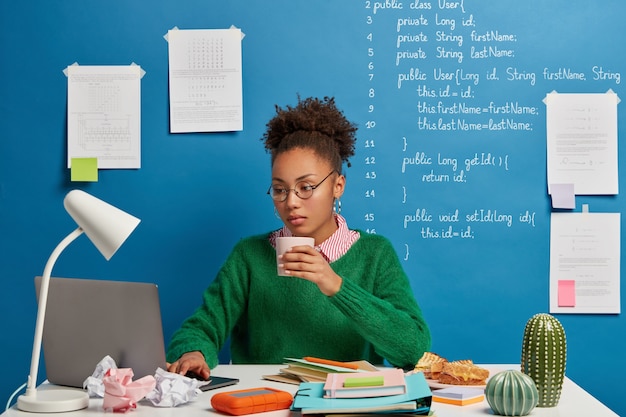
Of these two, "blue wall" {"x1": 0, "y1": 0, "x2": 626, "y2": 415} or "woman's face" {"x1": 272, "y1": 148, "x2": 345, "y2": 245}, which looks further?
"blue wall" {"x1": 0, "y1": 0, "x2": 626, "y2": 415}

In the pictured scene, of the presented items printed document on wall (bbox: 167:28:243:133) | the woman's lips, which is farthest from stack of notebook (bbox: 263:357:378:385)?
printed document on wall (bbox: 167:28:243:133)

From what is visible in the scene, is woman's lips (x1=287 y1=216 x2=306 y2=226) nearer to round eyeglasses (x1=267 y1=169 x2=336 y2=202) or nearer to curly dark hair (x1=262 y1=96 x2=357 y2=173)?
round eyeglasses (x1=267 y1=169 x2=336 y2=202)

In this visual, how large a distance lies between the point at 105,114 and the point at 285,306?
1.10m

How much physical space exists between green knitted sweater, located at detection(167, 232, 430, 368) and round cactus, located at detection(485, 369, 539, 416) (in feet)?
2.12

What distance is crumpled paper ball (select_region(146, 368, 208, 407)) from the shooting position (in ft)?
5.32

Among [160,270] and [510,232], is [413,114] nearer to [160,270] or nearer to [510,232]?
[510,232]

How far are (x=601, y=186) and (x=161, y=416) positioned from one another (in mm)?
1946

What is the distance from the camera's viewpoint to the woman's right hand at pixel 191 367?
6.15ft

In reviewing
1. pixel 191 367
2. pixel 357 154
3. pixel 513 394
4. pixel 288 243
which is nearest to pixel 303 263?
pixel 288 243

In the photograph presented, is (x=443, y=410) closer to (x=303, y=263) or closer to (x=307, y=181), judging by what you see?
(x=303, y=263)

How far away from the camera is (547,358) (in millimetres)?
1606

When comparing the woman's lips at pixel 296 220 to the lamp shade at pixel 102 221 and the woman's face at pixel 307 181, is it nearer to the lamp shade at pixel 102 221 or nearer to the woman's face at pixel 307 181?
the woman's face at pixel 307 181

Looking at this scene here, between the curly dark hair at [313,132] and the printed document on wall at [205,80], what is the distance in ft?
1.72

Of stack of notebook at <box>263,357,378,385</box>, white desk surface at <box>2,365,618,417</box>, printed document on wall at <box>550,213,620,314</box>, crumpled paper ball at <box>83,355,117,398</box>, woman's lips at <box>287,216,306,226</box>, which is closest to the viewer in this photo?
white desk surface at <box>2,365,618,417</box>
